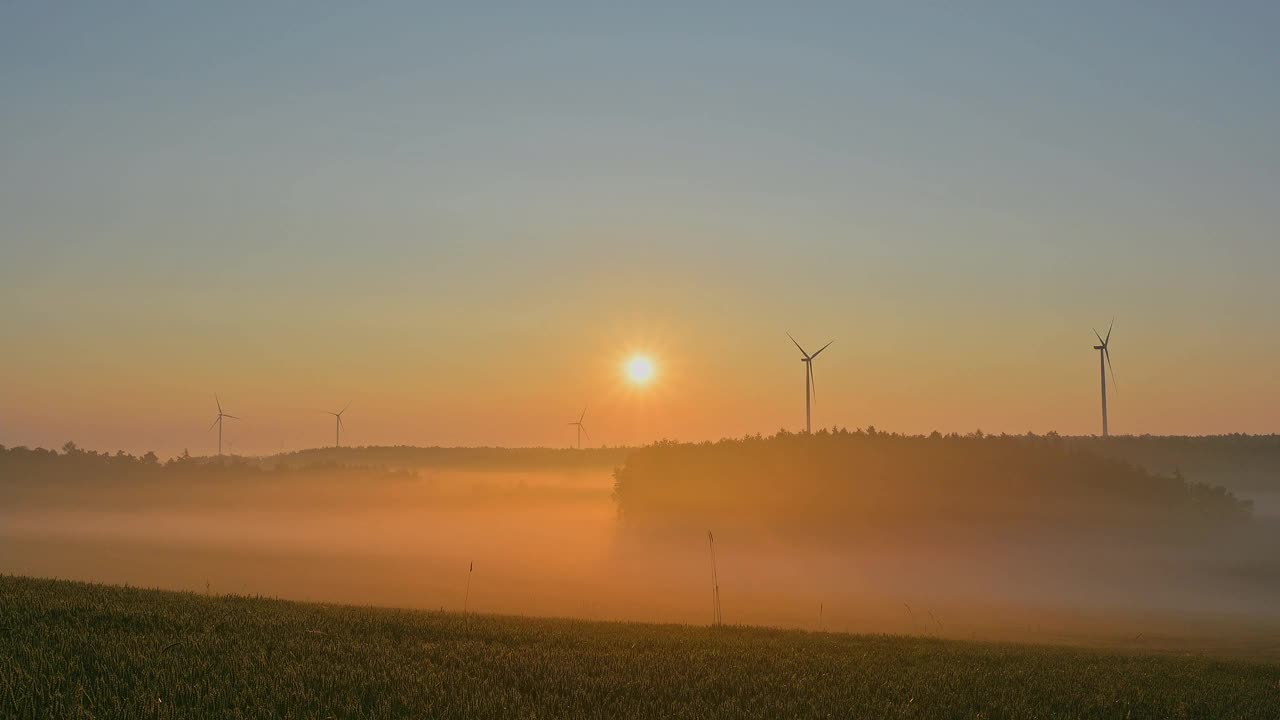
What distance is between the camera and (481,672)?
733 inches

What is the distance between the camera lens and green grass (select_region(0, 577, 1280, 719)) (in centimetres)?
1606

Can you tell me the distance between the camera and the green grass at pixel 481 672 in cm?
1606

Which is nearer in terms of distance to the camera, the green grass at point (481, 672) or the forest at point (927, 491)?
the green grass at point (481, 672)

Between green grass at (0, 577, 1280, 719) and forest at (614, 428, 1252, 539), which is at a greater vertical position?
forest at (614, 428, 1252, 539)

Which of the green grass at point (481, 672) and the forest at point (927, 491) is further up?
the forest at point (927, 491)

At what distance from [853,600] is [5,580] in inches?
3287

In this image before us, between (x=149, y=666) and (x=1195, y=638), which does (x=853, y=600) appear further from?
(x=149, y=666)

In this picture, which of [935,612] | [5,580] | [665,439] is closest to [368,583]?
[935,612]

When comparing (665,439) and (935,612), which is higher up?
(665,439)

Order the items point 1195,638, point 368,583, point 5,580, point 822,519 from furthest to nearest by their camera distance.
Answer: point 822,519, point 368,583, point 1195,638, point 5,580

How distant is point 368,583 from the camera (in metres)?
103

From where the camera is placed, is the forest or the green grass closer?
Result: the green grass

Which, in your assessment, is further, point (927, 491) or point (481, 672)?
point (927, 491)

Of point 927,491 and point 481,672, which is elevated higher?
point 927,491
